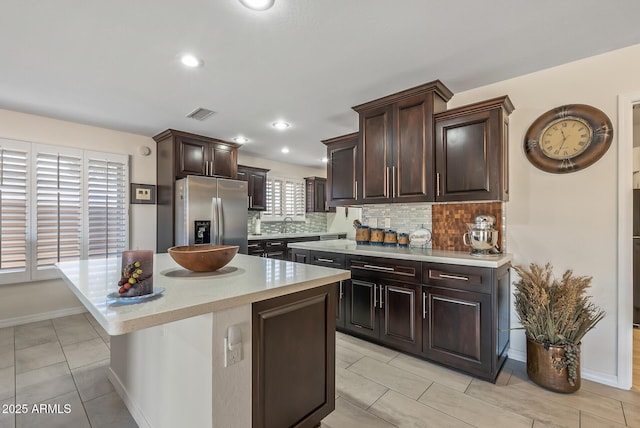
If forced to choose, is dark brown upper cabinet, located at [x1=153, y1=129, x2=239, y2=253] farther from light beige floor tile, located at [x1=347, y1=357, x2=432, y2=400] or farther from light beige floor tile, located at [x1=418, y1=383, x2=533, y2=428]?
light beige floor tile, located at [x1=418, y1=383, x2=533, y2=428]

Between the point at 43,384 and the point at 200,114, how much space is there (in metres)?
2.77

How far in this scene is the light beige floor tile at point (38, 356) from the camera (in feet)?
7.99

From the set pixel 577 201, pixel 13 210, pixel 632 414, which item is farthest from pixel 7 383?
pixel 577 201

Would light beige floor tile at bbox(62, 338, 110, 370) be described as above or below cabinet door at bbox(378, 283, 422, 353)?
below

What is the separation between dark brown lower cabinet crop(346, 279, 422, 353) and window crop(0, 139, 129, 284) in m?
3.26

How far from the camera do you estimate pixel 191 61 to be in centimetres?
228

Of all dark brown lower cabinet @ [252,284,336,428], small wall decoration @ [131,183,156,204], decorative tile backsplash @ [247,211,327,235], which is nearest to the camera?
dark brown lower cabinet @ [252,284,336,428]

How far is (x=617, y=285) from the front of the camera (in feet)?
7.04

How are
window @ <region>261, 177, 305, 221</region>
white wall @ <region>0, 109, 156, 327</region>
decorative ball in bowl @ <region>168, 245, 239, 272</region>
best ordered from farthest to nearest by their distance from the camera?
window @ <region>261, 177, 305, 221</region> < white wall @ <region>0, 109, 156, 327</region> < decorative ball in bowl @ <region>168, 245, 239, 272</region>

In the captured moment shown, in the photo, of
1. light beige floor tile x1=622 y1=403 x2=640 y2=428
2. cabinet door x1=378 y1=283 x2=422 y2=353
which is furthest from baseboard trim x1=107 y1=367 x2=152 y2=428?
light beige floor tile x1=622 y1=403 x2=640 y2=428

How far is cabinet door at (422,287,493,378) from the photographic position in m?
2.18

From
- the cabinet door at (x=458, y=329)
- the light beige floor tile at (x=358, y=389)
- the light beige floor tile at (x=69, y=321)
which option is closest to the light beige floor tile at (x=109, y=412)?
the light beige floor tile at (x=358, y=389)

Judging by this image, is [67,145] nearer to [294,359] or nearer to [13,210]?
[13,210]

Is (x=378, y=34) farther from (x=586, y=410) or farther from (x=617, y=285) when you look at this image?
(x=586, y=410)
